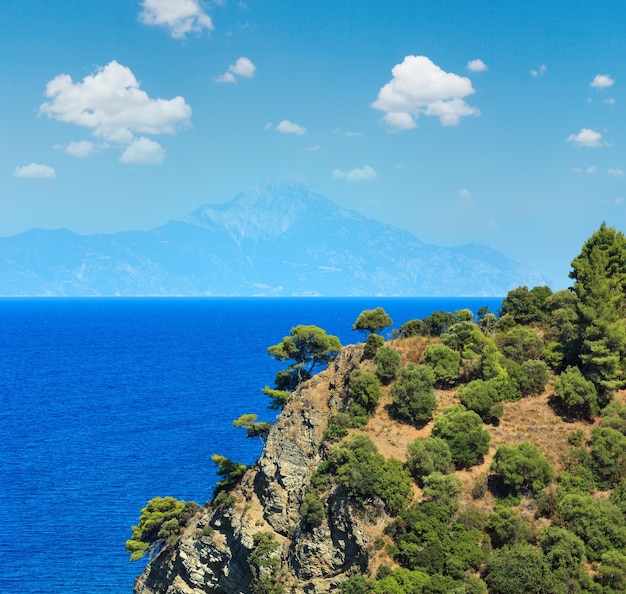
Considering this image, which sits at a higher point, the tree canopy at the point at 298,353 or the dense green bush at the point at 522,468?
the tree canopy at the point at 298,353

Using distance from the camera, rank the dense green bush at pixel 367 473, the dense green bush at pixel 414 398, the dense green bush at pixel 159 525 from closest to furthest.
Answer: the dense green bush at pixel 367 473
the dense green bush at pixel 414 398
the dense green bush at pixel 159 525

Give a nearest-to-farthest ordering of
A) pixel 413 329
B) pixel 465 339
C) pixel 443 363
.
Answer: pixel 443 363
pixel 465 339
pixel 413 329

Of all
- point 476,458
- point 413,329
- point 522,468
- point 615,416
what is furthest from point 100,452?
point 615,416

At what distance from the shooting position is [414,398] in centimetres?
5075

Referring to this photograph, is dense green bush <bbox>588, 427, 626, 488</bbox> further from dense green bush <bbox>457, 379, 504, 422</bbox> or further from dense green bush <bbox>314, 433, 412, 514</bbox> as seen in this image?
dense green bush <bbox>314, 433, 412, 514</bbox>

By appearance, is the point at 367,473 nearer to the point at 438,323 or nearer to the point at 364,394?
the point at 364,394

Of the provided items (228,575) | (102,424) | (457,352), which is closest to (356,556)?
(228,575)

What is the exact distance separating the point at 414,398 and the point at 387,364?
15.8 feet

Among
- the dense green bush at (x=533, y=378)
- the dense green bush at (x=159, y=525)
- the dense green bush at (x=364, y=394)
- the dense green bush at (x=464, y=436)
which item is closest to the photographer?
the dense green bush at (x=464, y=436)

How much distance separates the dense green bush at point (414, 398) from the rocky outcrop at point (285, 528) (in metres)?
4.64

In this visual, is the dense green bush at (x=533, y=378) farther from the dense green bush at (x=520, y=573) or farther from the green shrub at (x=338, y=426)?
the dense green bush at (x=520, y=573)

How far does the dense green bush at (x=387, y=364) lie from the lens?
178ft

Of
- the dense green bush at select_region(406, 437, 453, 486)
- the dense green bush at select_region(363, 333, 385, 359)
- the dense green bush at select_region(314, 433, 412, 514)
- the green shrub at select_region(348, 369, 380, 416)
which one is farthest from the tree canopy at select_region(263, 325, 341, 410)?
the dense green bush at select_region(406, 437, 453, 486)

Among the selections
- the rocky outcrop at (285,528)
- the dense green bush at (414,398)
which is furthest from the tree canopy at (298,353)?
the dense green bush at (414,398)
